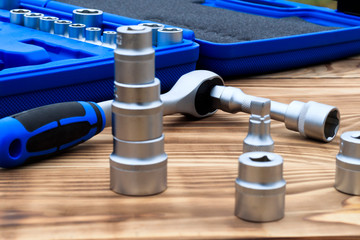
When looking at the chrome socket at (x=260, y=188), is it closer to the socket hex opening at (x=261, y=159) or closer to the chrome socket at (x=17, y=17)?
the socket hex opening at (x=261, y=159)

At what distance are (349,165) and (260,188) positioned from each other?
107 millimetres

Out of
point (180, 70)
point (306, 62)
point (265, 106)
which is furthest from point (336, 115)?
point (306, 62)

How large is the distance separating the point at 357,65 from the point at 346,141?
0.56 metres

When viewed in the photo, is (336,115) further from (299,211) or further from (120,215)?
(120,215)

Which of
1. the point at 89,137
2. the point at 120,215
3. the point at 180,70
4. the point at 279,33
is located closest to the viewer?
the point at 120,215

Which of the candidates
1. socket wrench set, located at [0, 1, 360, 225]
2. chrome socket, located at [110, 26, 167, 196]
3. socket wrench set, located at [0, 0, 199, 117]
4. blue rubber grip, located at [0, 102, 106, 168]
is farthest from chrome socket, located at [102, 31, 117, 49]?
chrome socket, located at [110, 26, 167, 196]

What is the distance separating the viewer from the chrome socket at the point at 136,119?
1.70 ft

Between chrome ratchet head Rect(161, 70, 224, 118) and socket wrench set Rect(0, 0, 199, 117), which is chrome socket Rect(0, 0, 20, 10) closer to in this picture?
socket wrench set Rect(0, 0, 199, 117)

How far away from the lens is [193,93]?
0.74 meters

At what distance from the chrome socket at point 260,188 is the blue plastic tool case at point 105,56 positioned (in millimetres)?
304

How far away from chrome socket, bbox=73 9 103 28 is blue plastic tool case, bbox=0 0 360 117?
0.07 feet

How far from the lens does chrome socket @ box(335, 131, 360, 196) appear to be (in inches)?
21.5

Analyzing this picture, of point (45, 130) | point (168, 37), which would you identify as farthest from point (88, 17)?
point (45, 130)

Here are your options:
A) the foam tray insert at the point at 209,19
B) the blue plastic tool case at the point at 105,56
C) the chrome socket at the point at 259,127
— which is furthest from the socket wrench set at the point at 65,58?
the chrome socket at the point at 259,127
